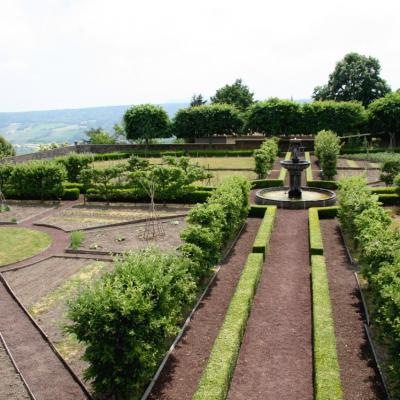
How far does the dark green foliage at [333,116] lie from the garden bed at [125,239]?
3669cm

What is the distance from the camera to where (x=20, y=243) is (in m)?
22.2

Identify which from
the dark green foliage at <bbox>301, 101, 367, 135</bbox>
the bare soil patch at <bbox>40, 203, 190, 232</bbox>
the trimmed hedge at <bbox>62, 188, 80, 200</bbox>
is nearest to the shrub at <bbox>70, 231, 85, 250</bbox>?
the bare soil patch at <bbox>40, 203, 190, 232</bbox>

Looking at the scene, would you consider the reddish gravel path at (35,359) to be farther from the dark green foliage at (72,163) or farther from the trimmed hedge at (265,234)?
the dark green foliage at (72,163)

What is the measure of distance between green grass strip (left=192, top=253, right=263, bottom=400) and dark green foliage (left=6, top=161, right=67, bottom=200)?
20.4m

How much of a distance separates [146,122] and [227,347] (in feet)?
172

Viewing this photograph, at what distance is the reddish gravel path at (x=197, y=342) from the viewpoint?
1027 cm

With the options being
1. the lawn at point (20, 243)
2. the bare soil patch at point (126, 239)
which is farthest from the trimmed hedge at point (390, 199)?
the lawn at point (20, 243)

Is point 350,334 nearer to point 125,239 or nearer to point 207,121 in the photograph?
point 125,239

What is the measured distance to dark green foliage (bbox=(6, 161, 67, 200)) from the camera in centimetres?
3147

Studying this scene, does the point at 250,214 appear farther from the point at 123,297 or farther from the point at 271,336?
the point at 123,297

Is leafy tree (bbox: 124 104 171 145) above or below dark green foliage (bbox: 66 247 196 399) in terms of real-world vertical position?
above

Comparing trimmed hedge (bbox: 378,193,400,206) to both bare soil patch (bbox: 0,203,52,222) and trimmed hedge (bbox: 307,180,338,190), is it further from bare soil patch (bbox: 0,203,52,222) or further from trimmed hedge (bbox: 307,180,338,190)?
bare soil patch (bbox: 0,203,52,222)

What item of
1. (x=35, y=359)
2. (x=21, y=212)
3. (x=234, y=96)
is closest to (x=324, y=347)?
(x=35, y=359)

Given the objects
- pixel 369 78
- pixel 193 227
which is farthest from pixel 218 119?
pixel 193 227
